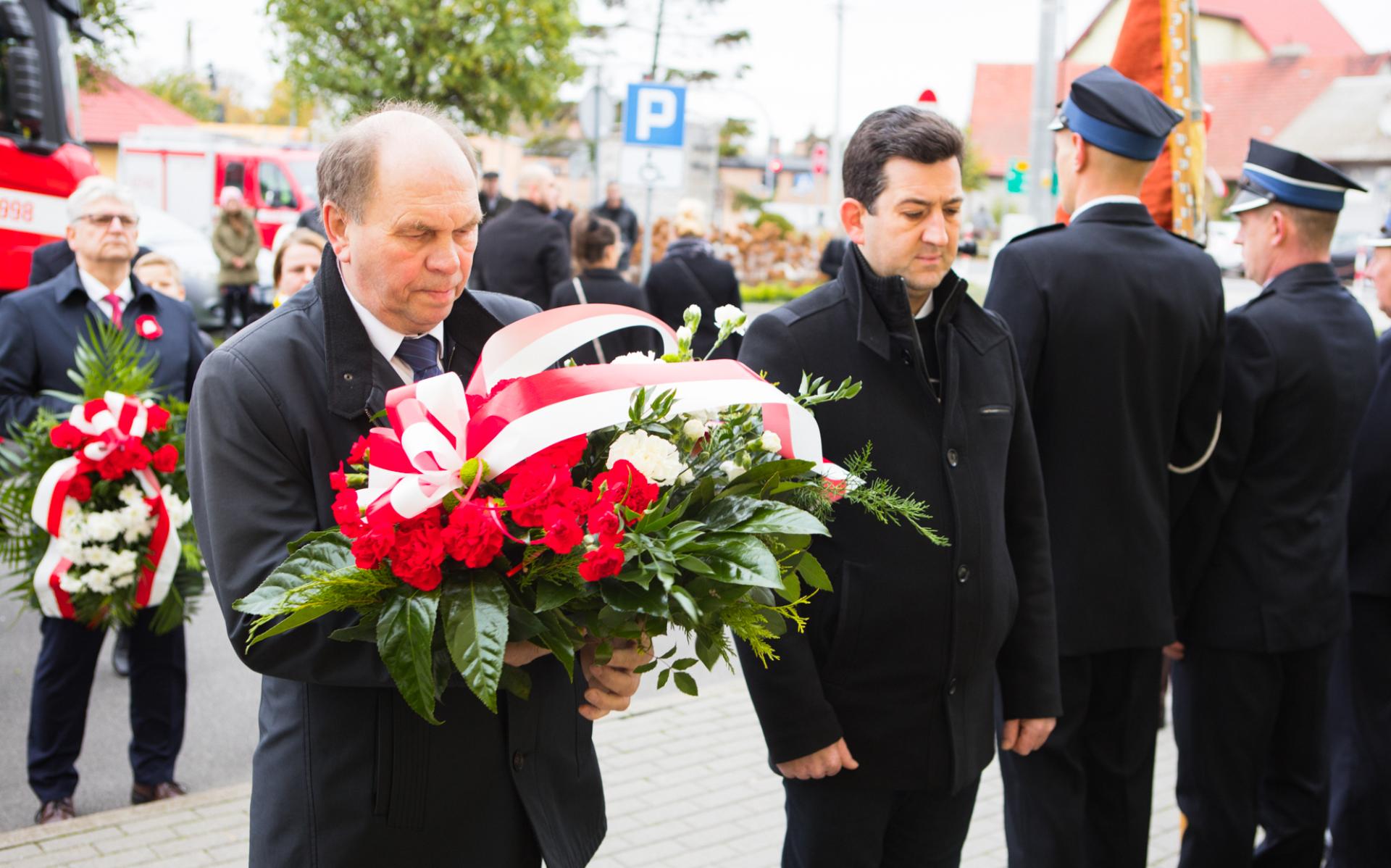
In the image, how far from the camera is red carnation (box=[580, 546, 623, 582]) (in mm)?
1801

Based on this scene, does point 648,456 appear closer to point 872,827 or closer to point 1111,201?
point 872,827

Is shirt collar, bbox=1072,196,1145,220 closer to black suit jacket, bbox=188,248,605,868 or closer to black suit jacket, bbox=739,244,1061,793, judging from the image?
black suit jacket, bbox=739,244,1061,793

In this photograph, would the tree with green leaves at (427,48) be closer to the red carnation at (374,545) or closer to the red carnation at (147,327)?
the red carnation at (147,327)

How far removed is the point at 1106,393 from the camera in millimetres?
3596

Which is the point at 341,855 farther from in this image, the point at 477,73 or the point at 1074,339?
the point at 477,73

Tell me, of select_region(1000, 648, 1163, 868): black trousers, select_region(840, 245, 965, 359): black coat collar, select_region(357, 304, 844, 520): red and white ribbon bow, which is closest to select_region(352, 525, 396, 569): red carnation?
select_region(357, 304, 844, 520): red and white ribbon bow

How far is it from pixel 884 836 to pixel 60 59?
8.83m

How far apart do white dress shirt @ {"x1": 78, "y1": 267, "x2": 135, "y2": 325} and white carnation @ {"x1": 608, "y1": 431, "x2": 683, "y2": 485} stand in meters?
4.19

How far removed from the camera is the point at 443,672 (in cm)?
193

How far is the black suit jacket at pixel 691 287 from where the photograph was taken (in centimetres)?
914

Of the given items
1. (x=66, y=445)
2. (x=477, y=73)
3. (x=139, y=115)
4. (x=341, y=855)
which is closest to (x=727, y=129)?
(x=477, y=73)

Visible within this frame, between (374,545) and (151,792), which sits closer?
(374,545)

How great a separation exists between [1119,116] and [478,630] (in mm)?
2682

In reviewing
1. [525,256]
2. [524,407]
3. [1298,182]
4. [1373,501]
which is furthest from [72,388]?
[1373,501]
